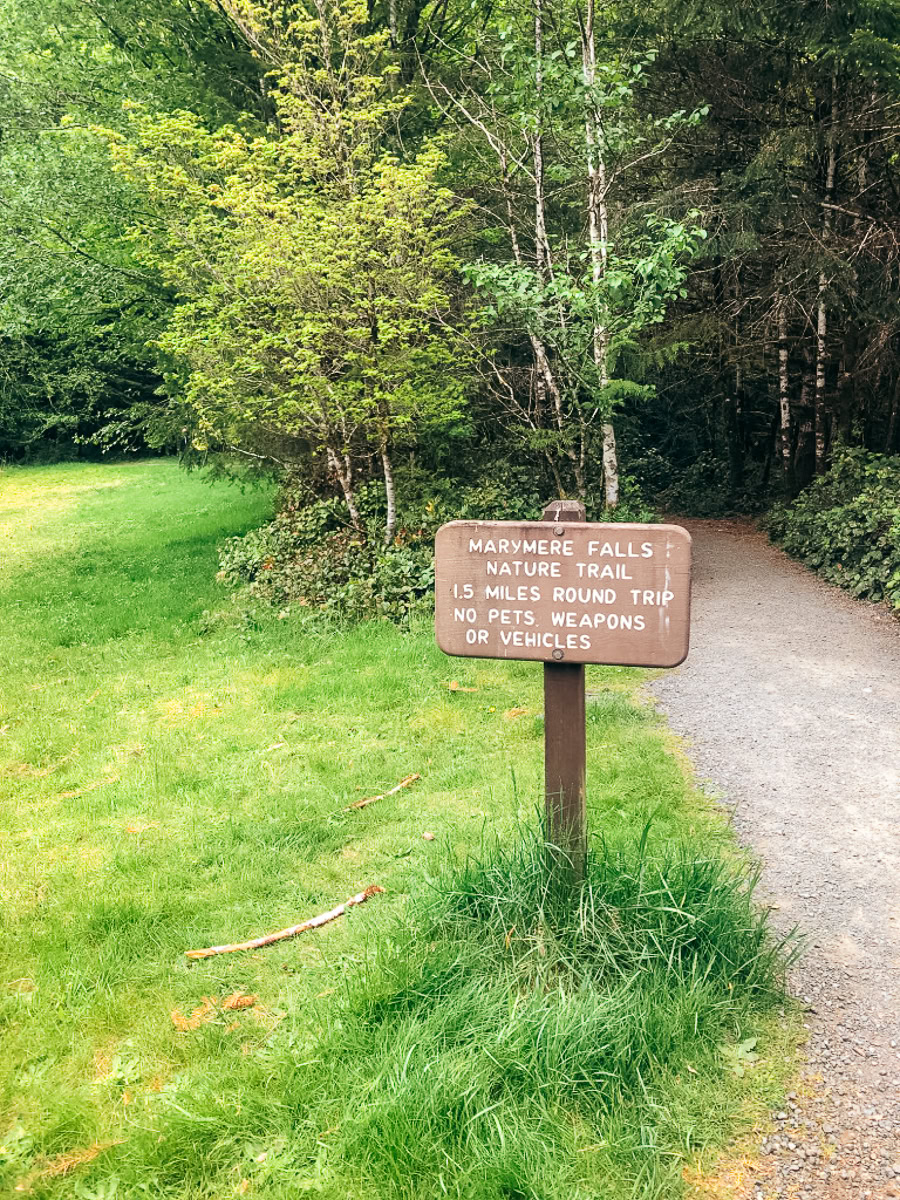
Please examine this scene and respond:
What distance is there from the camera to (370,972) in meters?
3.32

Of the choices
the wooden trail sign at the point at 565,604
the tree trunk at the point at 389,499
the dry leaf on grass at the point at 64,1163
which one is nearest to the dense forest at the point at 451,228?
the tree trunk at the point at 389,499

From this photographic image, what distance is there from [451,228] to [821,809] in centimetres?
871

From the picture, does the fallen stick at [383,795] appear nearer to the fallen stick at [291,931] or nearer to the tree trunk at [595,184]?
the fallen stick at [291,931]

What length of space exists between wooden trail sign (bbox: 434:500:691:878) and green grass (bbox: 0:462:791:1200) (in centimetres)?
42

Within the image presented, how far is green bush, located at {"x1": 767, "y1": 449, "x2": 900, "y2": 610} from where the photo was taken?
378 inches

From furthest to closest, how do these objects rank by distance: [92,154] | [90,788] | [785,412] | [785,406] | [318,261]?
1. [785,412]
2. [785,406]
3. [92,154]
4. [318,261]
5. [90,788]

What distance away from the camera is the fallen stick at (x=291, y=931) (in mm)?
3848

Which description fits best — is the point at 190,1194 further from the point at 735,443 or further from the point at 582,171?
the point at 735,443

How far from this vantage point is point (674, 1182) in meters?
2.60

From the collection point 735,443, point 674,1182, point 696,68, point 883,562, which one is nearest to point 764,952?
point 674,1182

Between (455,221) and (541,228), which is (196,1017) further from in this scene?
(455,221)

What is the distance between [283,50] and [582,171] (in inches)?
147

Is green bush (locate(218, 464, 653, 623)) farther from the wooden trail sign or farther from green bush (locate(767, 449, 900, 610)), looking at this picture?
the wooden trail sign

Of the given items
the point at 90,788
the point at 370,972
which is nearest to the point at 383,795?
the point at 90,788
